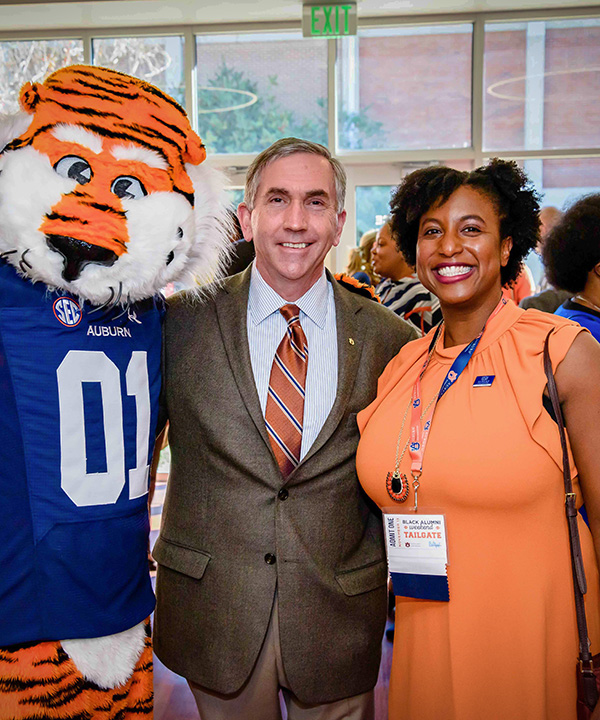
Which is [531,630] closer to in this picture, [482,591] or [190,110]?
[482,591]

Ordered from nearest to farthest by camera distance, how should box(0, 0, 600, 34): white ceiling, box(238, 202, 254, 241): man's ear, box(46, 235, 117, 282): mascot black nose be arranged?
1. box(46, 235, 117, 282): mascot black nose
2. box(238, 202, 254, 241): man's ear
3. box(0, 0, 600, 34): white ceiling

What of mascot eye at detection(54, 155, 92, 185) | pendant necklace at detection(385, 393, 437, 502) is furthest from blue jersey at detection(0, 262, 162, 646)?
pendant necklace at detection(385, 393, 437, 502)

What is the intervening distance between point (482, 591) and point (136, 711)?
78cm

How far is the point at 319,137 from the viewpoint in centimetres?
638

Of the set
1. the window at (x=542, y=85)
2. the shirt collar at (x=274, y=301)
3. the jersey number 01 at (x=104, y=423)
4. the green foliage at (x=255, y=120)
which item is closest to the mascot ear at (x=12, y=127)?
the jersey number 01 at (x=104, y=423)

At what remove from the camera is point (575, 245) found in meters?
2.20

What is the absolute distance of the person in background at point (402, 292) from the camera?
3125 mm

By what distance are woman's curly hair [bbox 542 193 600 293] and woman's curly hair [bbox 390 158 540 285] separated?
23.1 inches

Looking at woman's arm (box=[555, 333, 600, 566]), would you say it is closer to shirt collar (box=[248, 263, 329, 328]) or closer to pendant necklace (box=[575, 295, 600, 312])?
shirt collar (box=[248, 263, 329, 328])

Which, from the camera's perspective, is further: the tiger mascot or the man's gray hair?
the man's gray hair

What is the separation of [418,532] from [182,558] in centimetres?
58

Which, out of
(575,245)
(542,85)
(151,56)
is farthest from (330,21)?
(575,245)

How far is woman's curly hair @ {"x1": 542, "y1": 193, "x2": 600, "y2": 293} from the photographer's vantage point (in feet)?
7.14

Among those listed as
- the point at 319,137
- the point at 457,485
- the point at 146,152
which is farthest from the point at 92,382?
the point at 319,137
